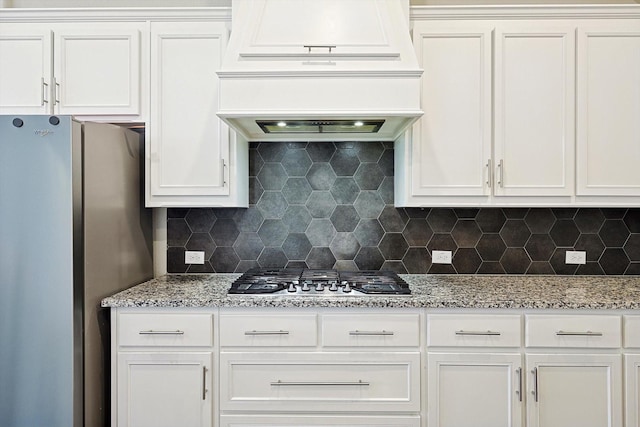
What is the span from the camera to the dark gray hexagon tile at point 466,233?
2375 millimetres

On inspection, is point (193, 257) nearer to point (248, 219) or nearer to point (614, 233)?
point (248, 219)

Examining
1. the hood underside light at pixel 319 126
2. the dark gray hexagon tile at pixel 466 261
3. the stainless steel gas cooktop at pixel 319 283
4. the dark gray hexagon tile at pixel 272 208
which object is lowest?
the stainless steel gas cooktop at pixel 319 283

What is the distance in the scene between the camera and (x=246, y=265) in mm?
2400

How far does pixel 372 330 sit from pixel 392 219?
827mm

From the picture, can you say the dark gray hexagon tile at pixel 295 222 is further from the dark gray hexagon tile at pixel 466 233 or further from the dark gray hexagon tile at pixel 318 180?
the dark gray hexagon tile at pixel 466 233

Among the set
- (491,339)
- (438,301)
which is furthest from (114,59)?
(491,339)

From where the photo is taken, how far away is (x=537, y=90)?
79.2 inches

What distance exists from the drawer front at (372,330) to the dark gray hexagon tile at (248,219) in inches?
34.3

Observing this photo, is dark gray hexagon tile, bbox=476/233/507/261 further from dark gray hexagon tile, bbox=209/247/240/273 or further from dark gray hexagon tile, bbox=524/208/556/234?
dark gray hexagon tile, bbox=209/247/240/273

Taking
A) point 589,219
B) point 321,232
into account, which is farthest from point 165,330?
point 589,219

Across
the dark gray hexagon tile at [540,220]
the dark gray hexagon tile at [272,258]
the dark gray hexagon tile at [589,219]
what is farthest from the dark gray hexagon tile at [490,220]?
the dark gray hexagon tile at [272,258]

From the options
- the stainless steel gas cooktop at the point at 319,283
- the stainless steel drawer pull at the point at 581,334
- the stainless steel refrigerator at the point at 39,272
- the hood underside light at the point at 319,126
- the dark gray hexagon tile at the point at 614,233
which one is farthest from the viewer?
the dark gray hexagon tile at the point at 614,233

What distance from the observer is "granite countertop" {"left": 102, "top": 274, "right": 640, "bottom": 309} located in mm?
1733

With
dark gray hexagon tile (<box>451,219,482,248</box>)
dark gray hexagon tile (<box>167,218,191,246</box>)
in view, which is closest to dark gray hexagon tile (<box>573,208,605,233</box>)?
dark gray hexagon tile (<box>451,219,482,248</box>)
